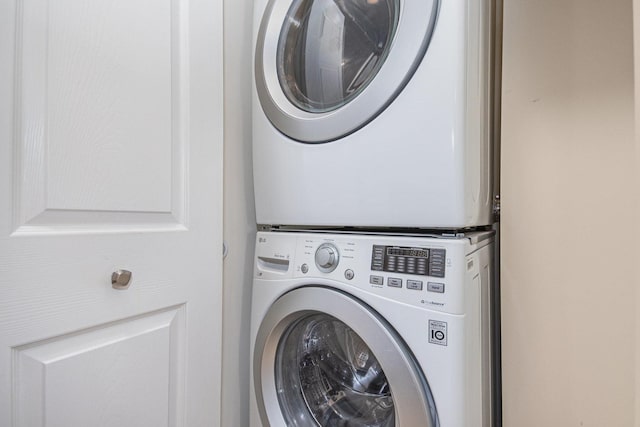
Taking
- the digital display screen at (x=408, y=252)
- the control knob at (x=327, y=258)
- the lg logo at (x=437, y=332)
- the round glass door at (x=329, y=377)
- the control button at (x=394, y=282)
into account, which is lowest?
the round glass door at (x=329, y=377)

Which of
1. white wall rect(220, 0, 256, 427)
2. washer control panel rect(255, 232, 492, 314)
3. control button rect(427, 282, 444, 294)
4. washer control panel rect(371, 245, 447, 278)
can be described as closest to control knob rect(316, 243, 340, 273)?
washer control panel rect(255, 232, 492, 314)

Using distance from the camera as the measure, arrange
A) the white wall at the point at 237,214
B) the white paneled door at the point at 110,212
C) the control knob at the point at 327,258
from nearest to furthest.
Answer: the white paneled door at the point at 110,212, the control knob at the point at 327,258, the white wall at the point at 237,214

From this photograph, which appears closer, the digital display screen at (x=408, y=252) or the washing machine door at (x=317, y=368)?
the digital display screen at (x=408, y=252)

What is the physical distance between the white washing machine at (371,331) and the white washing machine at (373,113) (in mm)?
82

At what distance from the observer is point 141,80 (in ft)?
2.68

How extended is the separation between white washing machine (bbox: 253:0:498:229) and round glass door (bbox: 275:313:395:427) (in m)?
0.34

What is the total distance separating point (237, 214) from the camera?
1.12 meters

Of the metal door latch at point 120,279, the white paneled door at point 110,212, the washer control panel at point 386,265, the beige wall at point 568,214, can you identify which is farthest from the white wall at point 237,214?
the beige wall at point 568,214

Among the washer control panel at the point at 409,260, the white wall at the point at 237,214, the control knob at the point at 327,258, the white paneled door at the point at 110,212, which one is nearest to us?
the white paneled door at the point at 110,212

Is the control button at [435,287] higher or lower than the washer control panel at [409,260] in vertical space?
lower

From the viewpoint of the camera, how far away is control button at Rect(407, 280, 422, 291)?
741mm

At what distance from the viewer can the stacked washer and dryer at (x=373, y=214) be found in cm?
72

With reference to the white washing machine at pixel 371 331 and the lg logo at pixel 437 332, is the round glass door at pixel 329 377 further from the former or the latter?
the lg logo at pixel 437 332

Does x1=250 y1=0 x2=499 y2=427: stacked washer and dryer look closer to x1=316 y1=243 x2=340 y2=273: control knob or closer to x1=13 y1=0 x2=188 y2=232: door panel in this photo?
x1=316 y1=243 x2=340 y2=273: control knob
